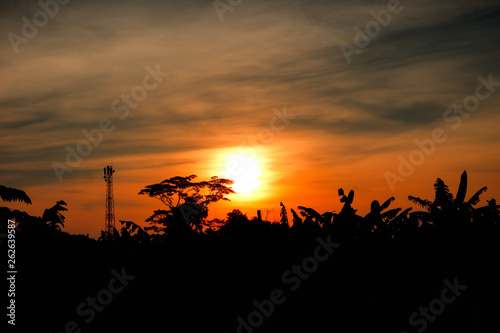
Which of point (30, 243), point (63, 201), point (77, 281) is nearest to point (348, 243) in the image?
point (77, 281)

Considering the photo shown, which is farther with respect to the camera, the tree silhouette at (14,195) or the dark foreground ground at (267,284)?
the tree silhouette at (14,195)

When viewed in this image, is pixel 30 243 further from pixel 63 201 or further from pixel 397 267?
pixel 397 267

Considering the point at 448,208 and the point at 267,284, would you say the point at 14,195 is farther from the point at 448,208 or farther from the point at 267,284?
the point at 448,208

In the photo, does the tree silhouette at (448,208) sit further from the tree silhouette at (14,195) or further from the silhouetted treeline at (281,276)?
the tree silhouette at (14,195)

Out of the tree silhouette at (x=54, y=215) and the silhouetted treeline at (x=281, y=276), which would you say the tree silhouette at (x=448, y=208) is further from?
the tree silhouette at (x=54, y=215)

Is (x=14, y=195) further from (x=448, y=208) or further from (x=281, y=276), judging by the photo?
(x=448, y=208)

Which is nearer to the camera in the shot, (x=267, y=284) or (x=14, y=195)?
(x=267, y=284)

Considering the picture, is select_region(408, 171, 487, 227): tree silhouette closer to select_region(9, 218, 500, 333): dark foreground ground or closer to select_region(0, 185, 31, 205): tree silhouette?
select_region(9, 218, 500, 333): dark foreground ground

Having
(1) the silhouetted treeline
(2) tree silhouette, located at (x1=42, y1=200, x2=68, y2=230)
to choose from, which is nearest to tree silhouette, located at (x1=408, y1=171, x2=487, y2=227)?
(1) the silhouetted treeline

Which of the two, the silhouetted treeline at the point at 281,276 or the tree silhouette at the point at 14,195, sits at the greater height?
the tree silhouette at the point at 14,195

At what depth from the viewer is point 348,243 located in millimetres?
18938

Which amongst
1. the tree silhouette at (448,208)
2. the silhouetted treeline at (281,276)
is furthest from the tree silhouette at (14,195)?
the tree silhouette at (448,208)

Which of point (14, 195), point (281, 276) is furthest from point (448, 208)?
point (14, 195)

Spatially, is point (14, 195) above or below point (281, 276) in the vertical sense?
above
